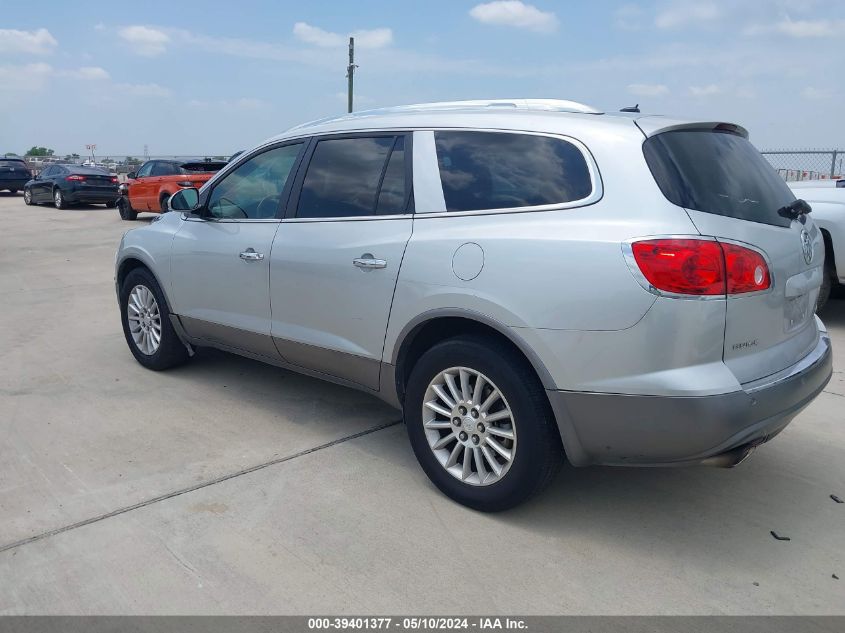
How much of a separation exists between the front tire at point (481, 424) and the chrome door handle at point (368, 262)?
528 mm

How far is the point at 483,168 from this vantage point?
11.3ft

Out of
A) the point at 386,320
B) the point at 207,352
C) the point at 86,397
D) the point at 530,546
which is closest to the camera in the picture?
the point at 530,546

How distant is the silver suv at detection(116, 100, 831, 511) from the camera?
2.85 m

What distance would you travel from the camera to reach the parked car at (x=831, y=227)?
680 cm

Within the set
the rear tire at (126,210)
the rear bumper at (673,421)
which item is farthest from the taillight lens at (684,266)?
the rear tire at (126,210)

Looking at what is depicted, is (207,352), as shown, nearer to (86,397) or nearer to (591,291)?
(86,397)

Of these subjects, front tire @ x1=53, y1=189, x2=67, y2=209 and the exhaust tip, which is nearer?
the exhaust tip

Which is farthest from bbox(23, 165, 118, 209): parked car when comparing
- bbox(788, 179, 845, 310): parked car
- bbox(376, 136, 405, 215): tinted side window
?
bbox(376, 136, 405, 215): tinted side window

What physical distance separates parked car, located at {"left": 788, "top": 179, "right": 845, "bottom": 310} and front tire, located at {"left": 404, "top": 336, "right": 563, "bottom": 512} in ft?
15.1

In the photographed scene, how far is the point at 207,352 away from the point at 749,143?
4.22 m

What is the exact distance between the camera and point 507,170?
337 cm

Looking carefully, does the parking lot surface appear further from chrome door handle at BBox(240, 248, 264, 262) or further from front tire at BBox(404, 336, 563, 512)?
chrome door handle at BBox(240, 248, 264, 262)
